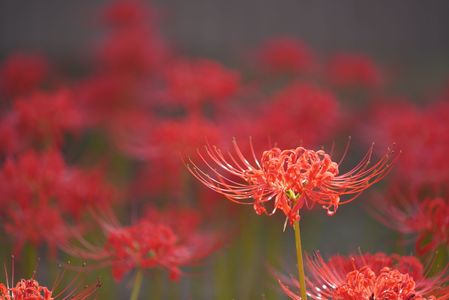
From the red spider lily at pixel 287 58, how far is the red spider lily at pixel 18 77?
0.81m

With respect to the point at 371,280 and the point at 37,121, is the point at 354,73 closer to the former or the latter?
the point at 37,121

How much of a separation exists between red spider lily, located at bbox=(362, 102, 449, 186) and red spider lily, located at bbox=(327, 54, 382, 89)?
0.91 ft

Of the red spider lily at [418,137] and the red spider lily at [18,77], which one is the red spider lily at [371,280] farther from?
the red spider lily at [18,77]

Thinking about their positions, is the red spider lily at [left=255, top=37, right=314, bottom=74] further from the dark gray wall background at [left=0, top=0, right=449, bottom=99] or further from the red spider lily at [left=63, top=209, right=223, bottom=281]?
the red spider lily at [left=63, top=209, right=223, bottom=281]

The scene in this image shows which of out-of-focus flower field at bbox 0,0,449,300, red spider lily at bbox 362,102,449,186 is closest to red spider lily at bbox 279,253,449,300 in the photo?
out-of-focus flower field at bbox 0,0,449,300

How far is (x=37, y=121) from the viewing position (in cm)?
201

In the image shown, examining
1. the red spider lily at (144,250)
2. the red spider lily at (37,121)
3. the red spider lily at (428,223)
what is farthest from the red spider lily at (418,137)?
the red spider lily at (37,121)

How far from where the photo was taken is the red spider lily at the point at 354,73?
2.77m

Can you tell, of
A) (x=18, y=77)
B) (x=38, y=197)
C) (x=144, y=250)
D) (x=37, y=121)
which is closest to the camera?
(x=144, y=250)

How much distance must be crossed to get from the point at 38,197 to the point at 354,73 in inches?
54.9

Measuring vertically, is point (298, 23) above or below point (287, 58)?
above

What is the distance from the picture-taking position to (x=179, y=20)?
3.58 m

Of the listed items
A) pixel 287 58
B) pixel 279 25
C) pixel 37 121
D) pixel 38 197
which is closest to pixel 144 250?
pixel 38 197

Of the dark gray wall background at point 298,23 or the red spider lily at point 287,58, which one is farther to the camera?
the dark gray wall background at point 298,23
